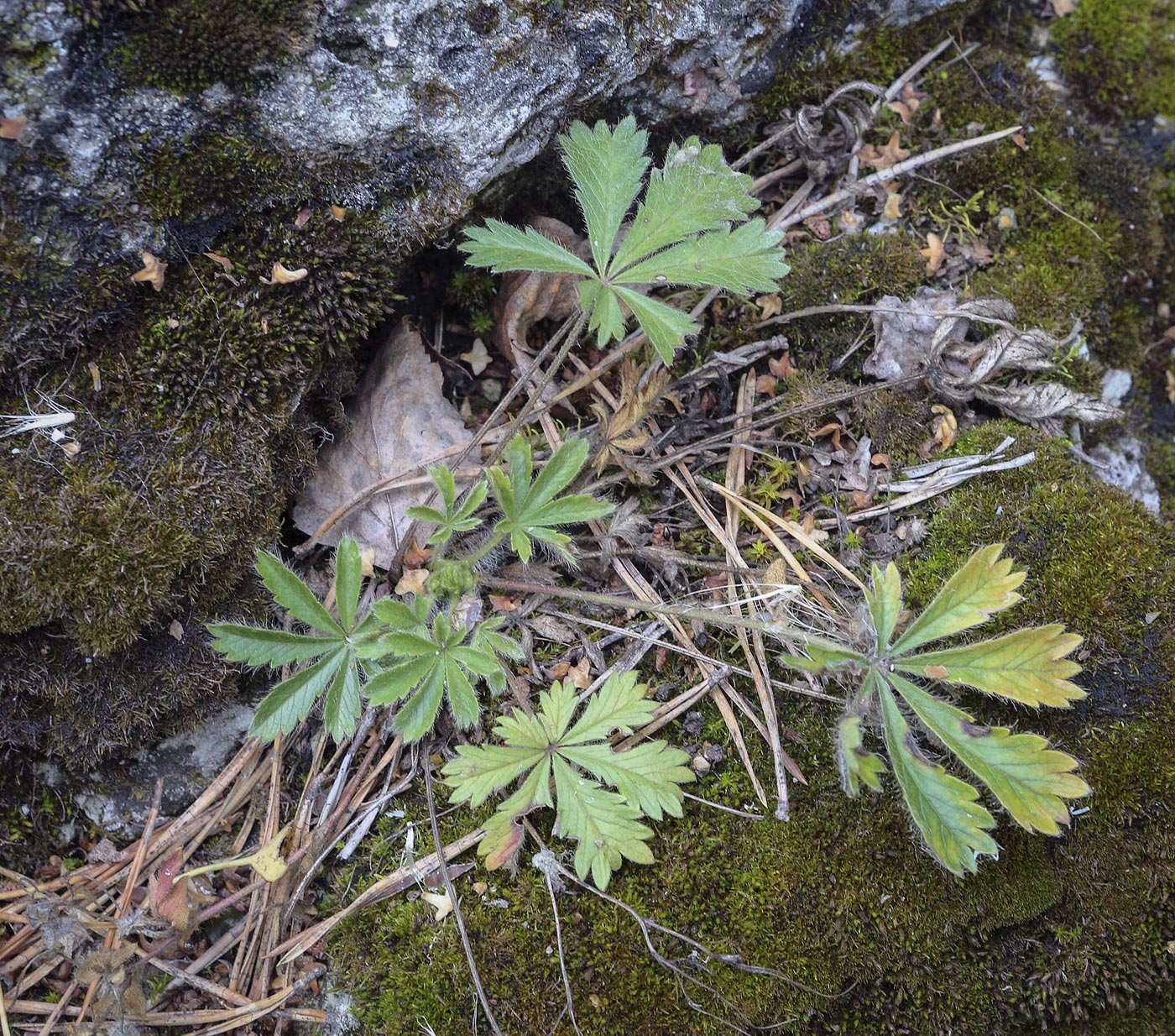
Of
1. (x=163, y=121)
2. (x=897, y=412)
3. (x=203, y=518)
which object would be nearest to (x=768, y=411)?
(x=897, y=412)

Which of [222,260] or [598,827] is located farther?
[222,260]

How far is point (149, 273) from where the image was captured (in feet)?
7.43

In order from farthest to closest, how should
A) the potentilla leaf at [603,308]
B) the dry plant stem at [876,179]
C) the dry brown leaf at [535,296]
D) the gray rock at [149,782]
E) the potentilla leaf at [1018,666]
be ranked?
the dry plant stem at [876,179], the dry brown leaf at [535,296], the gray rock at [149,782], the potentilla leaf at [603,308], the potentilla leaf at [1018,666]

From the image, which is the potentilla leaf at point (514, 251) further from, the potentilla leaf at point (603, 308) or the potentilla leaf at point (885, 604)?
the potentilla leaf at point (885, 604)

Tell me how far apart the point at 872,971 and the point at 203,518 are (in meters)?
2.29

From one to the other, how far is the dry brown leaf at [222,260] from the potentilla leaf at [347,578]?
0.89 meters

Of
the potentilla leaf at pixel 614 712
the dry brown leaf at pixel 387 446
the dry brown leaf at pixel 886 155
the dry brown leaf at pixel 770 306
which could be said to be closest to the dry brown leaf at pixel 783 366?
the dry brown leaf at pixel 770 306

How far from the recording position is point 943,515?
2.50 m

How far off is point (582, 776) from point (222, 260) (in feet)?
6.04

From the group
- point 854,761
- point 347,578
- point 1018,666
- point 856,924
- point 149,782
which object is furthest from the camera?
point 149,782

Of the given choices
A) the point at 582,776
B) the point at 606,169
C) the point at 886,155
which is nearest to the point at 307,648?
the point at 582,776

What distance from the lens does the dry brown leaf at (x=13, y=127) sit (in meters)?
2.06

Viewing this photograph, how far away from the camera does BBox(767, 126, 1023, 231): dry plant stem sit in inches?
114

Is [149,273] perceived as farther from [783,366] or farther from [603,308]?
[783,366]
